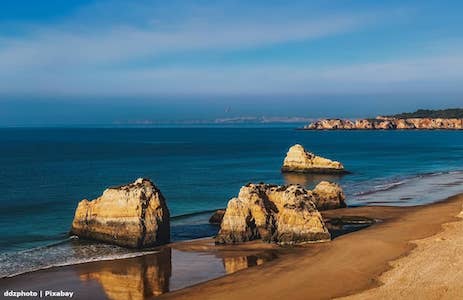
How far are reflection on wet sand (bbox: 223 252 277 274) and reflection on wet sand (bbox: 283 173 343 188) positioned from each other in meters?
39.7

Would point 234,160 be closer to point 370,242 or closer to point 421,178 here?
point 421,178

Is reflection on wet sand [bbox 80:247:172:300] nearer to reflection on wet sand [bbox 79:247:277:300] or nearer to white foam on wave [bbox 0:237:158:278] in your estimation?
reflection on wet sand [bbox 79:247:277:300]

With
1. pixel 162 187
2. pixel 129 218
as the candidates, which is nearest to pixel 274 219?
pixel 129 218

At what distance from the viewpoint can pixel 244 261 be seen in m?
30.6

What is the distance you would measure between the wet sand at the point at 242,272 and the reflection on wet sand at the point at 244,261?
0.18 feet

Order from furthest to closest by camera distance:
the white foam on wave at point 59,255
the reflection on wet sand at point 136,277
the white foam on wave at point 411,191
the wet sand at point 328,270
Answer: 1. the white foam on wave at point 411,191
2. the white foam on wave at point 59,255
3. the reflection on wet sand at point 136,277
4. the wet sand at point 328,270

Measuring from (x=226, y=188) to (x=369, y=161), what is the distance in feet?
158

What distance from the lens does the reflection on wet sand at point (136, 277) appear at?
2514cm

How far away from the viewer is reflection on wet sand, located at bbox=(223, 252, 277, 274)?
2920 cm

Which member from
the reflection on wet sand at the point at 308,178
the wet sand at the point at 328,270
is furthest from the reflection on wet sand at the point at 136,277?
the reflection on wet sand at the point at 308,178

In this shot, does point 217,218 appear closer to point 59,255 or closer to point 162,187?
point 59,255

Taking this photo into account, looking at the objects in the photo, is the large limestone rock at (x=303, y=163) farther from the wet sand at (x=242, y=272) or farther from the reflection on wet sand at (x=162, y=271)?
the reflection on wet sand at (x=162, y=271)

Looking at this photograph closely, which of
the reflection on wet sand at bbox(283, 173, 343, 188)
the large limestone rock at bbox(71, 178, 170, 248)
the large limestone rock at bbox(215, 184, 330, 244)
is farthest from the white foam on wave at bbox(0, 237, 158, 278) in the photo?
the reflection on wet sand at bbox(283, 173, 343, 188)

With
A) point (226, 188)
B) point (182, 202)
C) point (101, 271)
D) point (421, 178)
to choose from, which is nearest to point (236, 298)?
point (101, 271)
